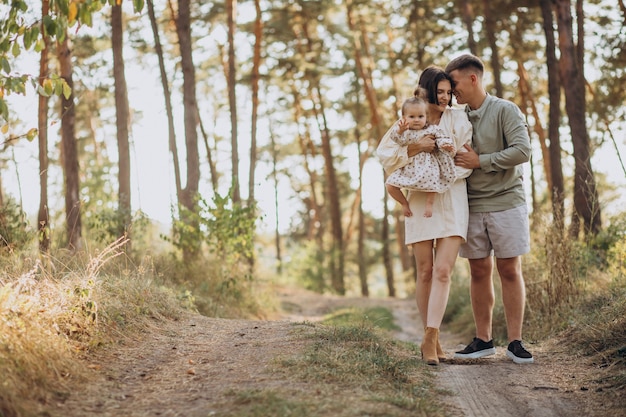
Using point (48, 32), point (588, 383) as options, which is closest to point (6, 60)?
point (48, 32)

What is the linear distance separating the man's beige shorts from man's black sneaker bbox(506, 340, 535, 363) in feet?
2.35

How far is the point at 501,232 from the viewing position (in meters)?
5.76

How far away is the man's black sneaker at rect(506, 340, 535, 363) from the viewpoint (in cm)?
576

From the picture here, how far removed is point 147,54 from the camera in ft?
77.9

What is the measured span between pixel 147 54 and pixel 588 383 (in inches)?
826

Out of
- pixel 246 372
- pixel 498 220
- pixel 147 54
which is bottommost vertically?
pixel 246 372

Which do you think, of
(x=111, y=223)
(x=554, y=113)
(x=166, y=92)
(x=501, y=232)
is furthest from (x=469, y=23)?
Result: (x=501, y=232)

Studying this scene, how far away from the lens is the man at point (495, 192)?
5684 millimetres

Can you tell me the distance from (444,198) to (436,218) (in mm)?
163

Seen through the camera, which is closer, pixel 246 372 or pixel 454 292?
pixel 246 372

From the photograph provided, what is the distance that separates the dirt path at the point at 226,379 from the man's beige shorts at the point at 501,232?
897 mm

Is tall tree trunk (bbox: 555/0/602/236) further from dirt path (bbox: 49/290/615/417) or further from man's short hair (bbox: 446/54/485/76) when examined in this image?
man's short hair (bbox: 446/54/485/76)

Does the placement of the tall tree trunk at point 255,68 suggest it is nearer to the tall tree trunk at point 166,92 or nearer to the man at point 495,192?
the tall tree trunk at point 166,92

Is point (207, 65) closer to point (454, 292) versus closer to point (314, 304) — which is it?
point (314, 304)
